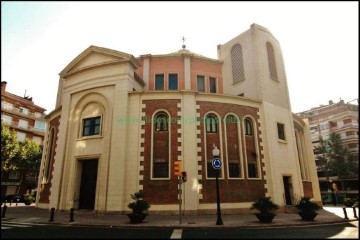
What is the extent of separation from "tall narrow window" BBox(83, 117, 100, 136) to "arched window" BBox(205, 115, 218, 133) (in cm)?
860

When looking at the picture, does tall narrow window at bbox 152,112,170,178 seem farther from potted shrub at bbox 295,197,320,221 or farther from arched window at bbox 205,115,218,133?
potted shrub at bbox 295,197,320,221

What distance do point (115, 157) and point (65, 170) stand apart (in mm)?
4831

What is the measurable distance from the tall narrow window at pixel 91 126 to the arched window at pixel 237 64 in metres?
13.4

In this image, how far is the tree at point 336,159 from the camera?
43.2 meters

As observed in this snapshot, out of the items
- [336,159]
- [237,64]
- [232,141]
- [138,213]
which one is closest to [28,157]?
[138,213]

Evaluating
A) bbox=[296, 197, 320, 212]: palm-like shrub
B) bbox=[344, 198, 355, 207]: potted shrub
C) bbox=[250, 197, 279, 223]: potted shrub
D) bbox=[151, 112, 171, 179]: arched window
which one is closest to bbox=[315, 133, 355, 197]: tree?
bbox=[344, 198, 355, 207]: potted shrub

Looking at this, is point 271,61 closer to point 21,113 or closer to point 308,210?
point 308,210

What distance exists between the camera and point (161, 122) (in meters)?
19.3

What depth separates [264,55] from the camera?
2331 centimetres

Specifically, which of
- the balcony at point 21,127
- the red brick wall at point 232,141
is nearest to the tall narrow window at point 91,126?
the red brick wall at point 232,141

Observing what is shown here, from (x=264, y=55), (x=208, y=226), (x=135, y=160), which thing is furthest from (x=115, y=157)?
(x=264, y=55)

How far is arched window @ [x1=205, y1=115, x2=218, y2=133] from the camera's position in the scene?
1964 centimetres

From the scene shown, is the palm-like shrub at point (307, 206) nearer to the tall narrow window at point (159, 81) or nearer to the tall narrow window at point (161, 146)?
the tall narrow window at point (161, 146)

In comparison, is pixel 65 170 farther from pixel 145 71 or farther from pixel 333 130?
pixel 333 130
